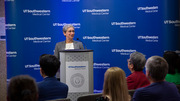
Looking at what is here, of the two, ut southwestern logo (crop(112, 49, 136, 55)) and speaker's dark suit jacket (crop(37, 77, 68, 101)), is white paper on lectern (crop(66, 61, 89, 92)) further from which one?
ut southwestern logo (crop(112, 49, 136, 55))

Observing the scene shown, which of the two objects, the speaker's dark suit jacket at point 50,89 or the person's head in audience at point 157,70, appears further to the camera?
the speaker's dark suit jacket at point 50,89

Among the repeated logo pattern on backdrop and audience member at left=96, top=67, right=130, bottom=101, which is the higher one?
the repeated logo pattern on backdrop

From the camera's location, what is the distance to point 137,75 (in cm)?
333

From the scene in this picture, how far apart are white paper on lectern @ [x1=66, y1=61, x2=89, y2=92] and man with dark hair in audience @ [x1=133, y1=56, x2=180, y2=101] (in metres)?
1.52

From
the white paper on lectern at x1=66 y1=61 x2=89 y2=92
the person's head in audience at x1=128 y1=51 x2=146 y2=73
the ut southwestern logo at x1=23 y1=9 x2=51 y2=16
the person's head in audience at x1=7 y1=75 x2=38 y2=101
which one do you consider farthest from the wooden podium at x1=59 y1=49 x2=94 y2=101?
the ut southwestern logo at x1=23 y1=9 x2=51 y2=16

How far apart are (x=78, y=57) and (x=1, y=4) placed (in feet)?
9.53

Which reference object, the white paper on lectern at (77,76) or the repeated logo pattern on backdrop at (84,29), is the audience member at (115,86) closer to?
the white paper on lectern at (77,76)

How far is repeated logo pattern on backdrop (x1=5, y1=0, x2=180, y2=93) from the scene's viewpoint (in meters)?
5.75

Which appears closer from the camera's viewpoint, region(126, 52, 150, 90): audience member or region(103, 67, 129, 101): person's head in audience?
region(103, 67, 129, 101): person's head in audience

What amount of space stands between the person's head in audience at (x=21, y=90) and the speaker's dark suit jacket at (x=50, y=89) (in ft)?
3.16

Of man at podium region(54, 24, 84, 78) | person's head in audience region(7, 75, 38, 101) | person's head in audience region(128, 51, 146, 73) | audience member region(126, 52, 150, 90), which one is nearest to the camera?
person's head in audience region(7, 75, 38, 101)

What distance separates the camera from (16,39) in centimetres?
595

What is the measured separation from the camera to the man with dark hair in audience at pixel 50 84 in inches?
108

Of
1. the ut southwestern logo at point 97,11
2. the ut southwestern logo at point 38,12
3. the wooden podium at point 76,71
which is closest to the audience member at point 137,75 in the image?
the wooden podium at point 76,71
